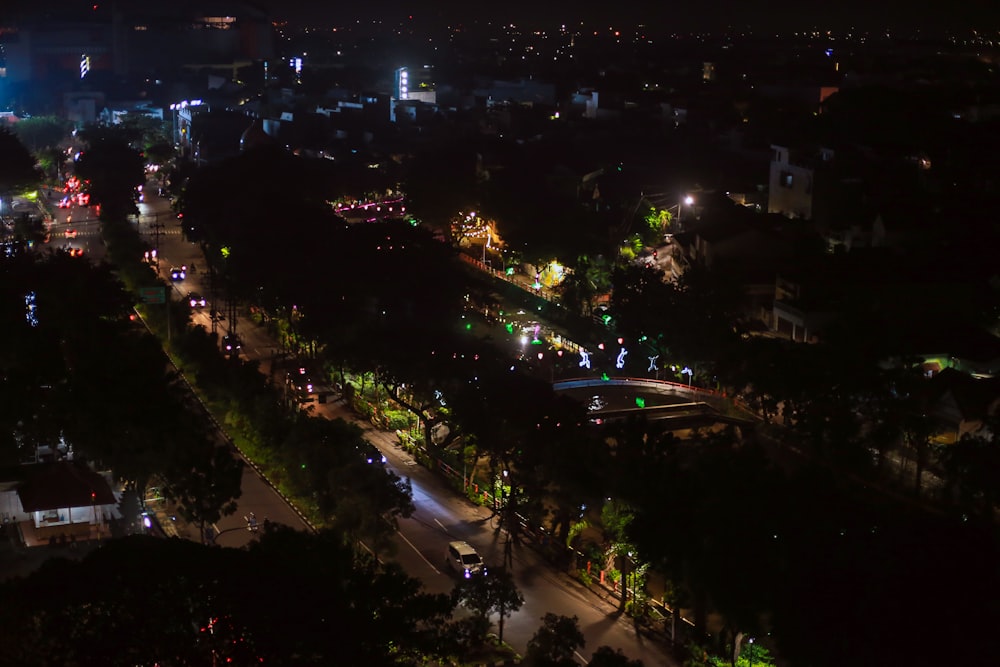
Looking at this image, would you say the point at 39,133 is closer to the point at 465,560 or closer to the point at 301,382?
the point at 301,382

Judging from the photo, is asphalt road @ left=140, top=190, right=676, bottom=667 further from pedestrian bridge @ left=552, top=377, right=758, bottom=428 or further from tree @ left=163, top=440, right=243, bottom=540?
pedestrian bridge @ left=552, top=377, right=758, bottom=428

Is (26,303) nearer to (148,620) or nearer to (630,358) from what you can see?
(630,358)

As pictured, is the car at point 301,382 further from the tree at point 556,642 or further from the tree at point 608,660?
the tree at point 608,660

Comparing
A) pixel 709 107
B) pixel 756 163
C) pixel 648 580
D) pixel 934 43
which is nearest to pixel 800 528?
pixel 648 580

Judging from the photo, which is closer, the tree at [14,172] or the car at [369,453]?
the car at [369,453]

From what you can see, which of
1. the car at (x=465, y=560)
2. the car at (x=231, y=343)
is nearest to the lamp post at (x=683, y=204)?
the car at (x=231, y=343)

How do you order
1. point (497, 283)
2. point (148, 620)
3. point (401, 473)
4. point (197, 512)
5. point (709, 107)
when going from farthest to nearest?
point (709, 107), point (497, 283), point (401, 473), point (197, 512), point (148, 620)
